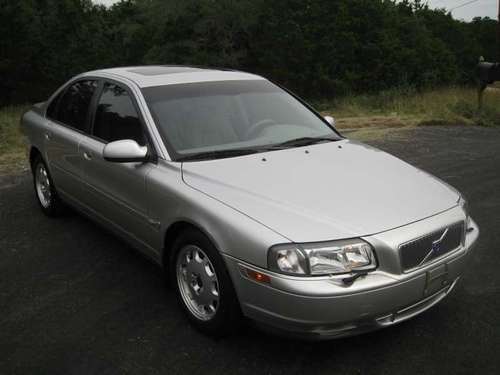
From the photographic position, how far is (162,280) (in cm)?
411

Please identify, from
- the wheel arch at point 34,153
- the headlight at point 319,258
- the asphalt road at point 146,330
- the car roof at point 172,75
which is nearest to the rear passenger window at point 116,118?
the car roof at point 172,75

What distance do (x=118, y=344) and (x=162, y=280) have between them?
907mm

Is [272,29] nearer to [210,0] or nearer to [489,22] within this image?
[210,0]

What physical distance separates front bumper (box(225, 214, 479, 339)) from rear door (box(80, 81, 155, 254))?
1086 millimetres

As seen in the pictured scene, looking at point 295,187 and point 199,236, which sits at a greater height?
point 295,187

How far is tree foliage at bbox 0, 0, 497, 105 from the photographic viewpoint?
30641mm

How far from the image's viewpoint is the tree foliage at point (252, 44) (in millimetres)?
30641

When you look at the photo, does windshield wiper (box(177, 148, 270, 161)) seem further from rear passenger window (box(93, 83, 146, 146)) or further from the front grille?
the front grille

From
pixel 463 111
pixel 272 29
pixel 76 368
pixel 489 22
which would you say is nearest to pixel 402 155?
A: pixel 463 111

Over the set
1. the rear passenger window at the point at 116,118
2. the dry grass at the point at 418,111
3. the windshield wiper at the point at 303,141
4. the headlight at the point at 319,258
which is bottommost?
the dry grass at the point at 418,111

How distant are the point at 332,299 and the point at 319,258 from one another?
212mm

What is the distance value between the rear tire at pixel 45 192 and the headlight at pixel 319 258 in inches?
129

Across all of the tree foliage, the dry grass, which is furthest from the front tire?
the tree foliage

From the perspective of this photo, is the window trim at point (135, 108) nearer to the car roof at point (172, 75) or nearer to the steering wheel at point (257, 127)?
the car roof at point (172, 75)
